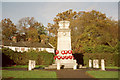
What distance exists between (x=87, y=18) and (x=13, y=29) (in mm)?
27744

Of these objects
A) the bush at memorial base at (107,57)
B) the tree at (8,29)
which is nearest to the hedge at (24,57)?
the bush at memorial base at (107,57)

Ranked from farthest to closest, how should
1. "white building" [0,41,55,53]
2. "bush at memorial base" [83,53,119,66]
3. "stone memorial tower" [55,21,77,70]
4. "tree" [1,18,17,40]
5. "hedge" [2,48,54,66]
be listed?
"tree" [1,18,17,40] → "white building" [0,41,55,53] → "bush at memorial base" [83,53,119,66] → "hedge" [2,48,54,66] → "stone memorial tower" [55,21,77,70]

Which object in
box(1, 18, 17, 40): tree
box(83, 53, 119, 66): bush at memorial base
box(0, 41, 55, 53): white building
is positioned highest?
box(1, 18, 17, 40): tree

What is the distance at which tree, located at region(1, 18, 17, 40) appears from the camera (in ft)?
157

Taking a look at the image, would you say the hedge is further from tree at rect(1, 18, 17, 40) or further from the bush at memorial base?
tree at rect(1, 18, 17, 40)

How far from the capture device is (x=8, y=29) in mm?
48250

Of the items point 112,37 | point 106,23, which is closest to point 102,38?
point 112,37

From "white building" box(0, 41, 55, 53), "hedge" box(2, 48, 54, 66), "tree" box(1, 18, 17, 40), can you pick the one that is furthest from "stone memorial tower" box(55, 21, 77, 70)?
"tree" box(1, 18, 17, 40)

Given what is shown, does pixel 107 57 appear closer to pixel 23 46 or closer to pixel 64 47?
pixel 64 47

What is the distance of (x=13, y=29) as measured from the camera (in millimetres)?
49062

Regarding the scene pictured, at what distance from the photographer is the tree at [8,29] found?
47.9m

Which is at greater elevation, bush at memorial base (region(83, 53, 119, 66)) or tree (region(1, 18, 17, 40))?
tree (region(1, 18, 17, 40))

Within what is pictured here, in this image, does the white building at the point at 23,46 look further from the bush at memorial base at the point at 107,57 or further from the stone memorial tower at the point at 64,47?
the stone memorial tower at the point at 64,47

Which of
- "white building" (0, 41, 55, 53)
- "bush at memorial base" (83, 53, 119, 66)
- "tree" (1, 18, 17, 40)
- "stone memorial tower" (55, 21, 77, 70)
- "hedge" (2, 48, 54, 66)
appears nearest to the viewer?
"stone memorial tower" (55, 21, 77, 70)
